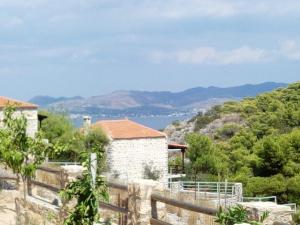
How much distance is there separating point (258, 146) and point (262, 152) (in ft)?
10.8

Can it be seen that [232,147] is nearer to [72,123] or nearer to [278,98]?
[72,123]

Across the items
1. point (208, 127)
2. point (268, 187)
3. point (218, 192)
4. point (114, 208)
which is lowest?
point (268, 187)

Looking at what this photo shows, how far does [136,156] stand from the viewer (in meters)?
42.0

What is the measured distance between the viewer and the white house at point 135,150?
135 ft

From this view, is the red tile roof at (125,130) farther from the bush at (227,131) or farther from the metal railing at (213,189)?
the bush at (227,131)

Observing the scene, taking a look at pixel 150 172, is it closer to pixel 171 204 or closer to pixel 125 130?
pixel 125 130

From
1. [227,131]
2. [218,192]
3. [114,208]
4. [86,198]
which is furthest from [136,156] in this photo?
[86,198]

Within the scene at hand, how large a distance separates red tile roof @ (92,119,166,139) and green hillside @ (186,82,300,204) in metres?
3.07

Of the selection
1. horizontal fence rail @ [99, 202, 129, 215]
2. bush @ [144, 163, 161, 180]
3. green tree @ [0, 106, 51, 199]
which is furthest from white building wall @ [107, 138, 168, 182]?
horizontal fence rail @ [99, 202, 129, 215]

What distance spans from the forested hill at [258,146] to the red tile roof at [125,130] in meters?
3.06

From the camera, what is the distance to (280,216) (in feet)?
20.1

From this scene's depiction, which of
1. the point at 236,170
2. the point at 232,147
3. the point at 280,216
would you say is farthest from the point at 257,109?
the point at 280,216

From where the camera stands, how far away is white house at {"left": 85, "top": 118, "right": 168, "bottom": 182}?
135 ft

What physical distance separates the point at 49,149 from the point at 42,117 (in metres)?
32.9
